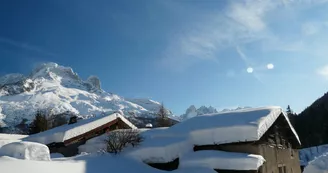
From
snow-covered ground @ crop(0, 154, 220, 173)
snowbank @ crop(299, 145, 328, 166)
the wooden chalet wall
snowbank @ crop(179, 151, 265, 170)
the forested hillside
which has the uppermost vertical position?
the forested hillside

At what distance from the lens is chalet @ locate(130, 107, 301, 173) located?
1533 centimetres

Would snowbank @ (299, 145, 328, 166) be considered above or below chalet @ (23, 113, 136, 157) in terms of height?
above

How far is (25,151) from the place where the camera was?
12.1 metres

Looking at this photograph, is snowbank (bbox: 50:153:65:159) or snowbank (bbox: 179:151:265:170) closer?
snowbank (bbox: 179:151:265:170)

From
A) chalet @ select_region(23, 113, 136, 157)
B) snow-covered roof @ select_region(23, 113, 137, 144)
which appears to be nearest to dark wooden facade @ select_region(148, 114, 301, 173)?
chalet @ select_region(23, 113, 136, 157)

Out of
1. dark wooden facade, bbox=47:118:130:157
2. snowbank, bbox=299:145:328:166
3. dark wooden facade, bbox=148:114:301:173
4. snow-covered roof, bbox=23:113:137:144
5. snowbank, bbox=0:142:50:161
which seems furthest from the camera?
snowbank, bbox=299:145:328:166

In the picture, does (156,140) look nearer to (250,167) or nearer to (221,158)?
(221,158)

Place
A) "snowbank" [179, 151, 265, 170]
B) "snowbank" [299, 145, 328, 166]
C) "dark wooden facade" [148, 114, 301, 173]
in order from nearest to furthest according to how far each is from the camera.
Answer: "snowbank" [179, 151, 265, 170] < "dark wooden facade" [148, 114, 301, 173] < "snowbank" [299, 145, 328, 166]

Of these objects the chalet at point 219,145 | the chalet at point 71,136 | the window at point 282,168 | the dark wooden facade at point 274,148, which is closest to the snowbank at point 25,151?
the chalet at point 219,145

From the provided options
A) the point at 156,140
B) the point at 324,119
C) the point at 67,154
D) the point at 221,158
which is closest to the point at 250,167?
the point at 221,158

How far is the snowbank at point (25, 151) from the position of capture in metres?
11.9

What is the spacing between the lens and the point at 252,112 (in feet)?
57.1

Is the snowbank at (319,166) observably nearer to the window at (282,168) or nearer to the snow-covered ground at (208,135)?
the snow-covered ground at (208,135)

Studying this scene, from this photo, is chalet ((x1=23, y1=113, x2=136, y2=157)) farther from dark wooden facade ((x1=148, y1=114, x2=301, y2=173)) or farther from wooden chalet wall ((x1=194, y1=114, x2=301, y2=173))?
wooden chalet wall ((x1=194, y1=114, x2=301, y2=173))
